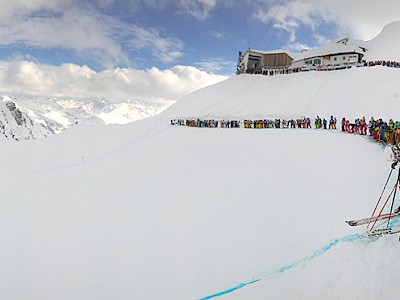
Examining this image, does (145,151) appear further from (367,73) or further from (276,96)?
(367,73)

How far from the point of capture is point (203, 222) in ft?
41.7

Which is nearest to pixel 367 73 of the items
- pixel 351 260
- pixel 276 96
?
pixel 276 96

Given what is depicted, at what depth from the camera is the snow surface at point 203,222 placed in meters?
9.09

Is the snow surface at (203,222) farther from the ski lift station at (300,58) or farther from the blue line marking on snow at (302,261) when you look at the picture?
the ski lift station at (300,58)

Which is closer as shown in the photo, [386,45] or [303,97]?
[303,97]

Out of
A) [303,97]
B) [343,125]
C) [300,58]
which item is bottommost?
[343,125]

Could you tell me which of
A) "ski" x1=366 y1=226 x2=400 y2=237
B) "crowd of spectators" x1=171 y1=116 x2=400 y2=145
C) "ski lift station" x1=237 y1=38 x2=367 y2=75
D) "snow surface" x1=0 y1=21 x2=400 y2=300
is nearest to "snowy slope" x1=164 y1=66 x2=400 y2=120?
"crowd of spectators" x1=171 y1=116 x2=400 y2=145

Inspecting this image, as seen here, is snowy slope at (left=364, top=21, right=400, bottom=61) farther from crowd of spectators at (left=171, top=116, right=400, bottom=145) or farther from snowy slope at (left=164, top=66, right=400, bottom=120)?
crowd of spectators at (left=171, top=116, right=400, bottom=145)

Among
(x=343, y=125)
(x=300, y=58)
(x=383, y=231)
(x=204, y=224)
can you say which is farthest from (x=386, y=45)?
(x=204, y=224)

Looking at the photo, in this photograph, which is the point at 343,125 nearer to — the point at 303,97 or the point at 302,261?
the point at 303,97

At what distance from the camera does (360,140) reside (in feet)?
60.9

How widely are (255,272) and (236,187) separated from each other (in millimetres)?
5953

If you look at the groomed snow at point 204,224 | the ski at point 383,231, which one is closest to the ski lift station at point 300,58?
the groomed snow at point 204,224

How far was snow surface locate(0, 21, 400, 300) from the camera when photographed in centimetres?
909
